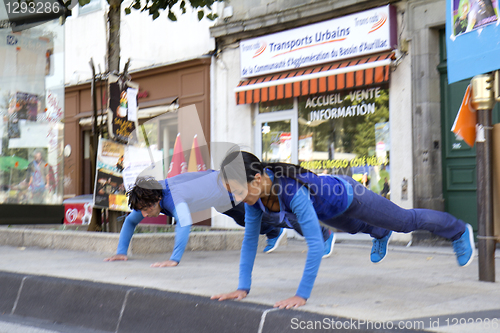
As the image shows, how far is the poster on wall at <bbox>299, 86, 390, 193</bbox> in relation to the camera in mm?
9242

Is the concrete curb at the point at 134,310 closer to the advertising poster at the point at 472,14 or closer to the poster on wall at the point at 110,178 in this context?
the poster on wall at the point at 110,178

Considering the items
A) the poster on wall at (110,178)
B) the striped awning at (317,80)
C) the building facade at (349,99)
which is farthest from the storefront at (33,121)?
the striped awning at (317,80)

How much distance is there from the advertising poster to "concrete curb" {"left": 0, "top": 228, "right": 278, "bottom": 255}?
3750 millimetres

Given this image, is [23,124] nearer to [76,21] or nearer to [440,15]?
[440,15]

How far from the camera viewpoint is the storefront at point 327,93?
9047 mm

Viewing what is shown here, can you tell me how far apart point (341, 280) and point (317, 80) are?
17.8 feet

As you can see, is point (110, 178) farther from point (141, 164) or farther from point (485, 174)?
point (485, 174)

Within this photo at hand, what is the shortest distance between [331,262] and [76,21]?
1134cm

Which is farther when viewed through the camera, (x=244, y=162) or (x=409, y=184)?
(x=409, y=184)

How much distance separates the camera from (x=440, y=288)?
4.21 m

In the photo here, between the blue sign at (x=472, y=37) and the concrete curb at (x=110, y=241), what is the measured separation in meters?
3.58

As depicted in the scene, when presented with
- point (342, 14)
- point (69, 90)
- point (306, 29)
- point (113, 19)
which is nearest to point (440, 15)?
point (342, 14)

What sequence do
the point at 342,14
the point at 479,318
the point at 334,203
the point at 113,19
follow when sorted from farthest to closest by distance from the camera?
the point at 342,14 < the point at 113,19 < the point at 334,203 < the point at 479,318

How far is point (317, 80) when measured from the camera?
9.54 meters
